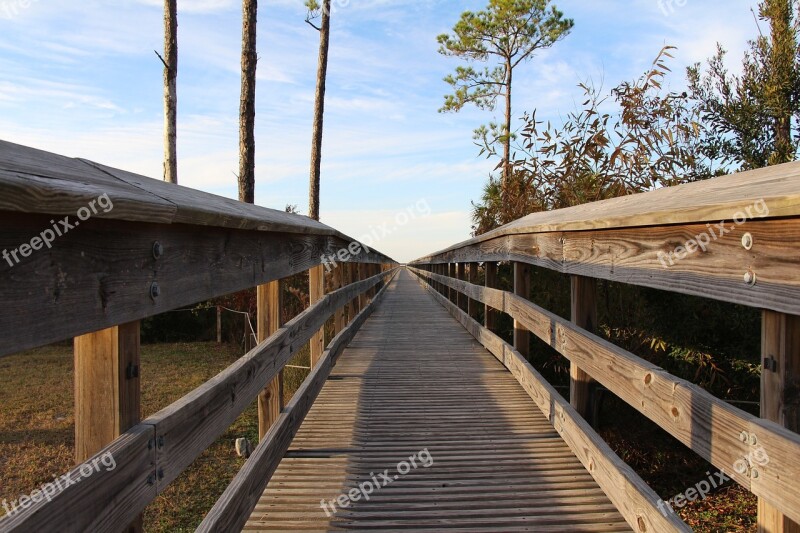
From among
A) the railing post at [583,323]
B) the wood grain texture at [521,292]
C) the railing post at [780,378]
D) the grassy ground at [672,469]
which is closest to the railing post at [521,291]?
the wood grain texture at [521,292]

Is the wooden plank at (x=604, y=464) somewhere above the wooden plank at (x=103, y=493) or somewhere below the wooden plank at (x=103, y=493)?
below

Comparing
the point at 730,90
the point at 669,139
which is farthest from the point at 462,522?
the point at 730,90

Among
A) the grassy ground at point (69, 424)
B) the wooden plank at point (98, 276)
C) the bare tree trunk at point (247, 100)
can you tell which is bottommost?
the grassy ground at point (69, 424)

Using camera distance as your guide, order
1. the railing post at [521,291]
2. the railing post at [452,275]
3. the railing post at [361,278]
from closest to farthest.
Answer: the railing post at [521,291]
the railing post at [361,278]
the railing post at [452,275]

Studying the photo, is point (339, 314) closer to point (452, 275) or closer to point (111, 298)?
point (111, 298)

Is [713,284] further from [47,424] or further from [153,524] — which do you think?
[47,424]

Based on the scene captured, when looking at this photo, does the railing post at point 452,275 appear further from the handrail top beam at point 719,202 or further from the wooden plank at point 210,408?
the handrail top beam at point 719,202

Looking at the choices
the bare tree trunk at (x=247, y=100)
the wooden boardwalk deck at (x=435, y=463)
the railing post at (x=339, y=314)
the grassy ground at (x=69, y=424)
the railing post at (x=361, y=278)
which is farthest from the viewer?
the bare tree trunk at (x=247, y=100)

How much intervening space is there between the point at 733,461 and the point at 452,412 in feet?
8.33

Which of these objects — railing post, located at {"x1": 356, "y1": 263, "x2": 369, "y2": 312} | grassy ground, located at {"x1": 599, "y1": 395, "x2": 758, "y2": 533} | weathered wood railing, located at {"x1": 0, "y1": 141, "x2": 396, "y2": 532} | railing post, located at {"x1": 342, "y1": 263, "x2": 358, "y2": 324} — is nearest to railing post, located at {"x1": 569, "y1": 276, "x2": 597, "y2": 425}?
weathered wood railing, located at {"x1": 0, "y1": 141, "x2": 396, "y2": 532}

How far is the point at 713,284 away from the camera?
1495 millimetres

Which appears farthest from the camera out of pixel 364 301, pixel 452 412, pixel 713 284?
pixel 364 301

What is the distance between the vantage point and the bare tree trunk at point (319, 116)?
48.4 ft

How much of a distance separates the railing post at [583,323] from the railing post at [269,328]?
1.41 meters
